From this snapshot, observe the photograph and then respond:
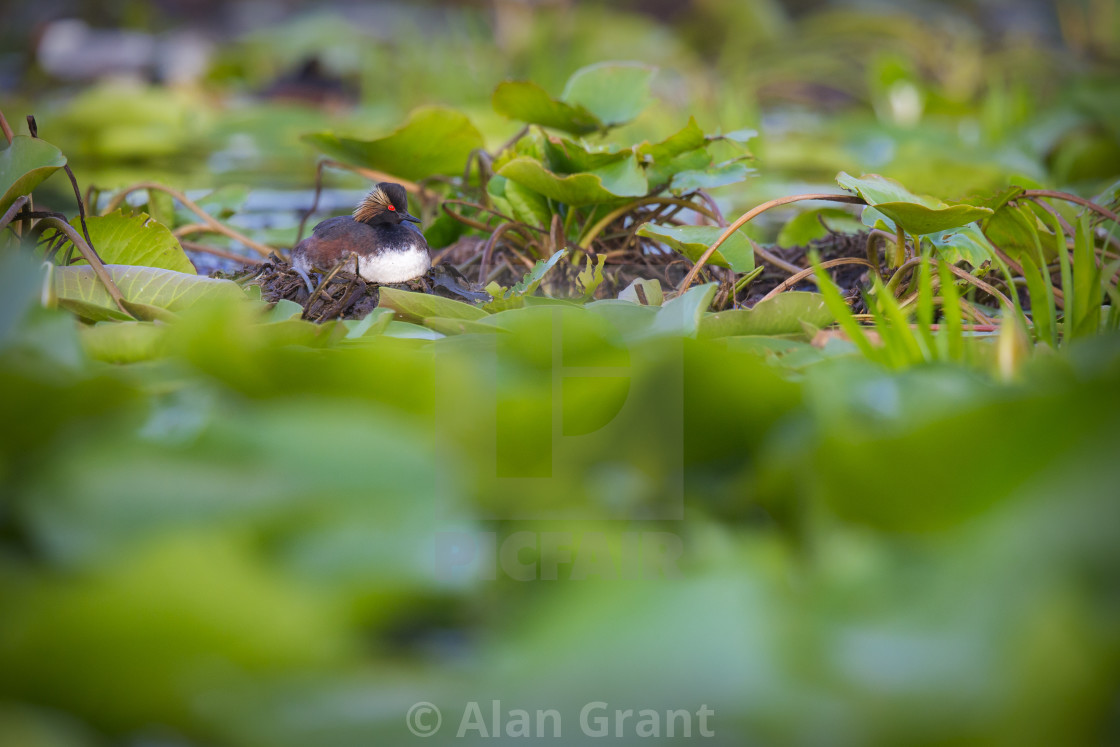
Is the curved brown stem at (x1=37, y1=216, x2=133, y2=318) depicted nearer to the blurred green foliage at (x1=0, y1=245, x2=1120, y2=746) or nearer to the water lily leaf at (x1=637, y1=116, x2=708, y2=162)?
the blurred green foliage at (x1=0, y1=245, x2=1120, y2=746)

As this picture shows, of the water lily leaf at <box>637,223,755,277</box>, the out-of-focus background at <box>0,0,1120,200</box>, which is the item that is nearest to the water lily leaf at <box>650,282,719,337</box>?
the water lily leaf at <box>637,223,755,277</box>

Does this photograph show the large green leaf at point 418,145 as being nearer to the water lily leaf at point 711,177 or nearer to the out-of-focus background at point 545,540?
the water lily leaf at point 711,177

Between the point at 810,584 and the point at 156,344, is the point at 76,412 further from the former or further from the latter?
the point at 810,584

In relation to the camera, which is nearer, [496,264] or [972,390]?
[972,390]

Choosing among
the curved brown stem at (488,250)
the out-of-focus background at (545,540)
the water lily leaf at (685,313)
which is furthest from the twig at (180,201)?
the water lily leaf at (685,313)

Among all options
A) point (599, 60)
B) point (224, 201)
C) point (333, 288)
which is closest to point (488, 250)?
point (333, 288)

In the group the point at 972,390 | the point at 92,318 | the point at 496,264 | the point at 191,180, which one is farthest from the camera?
the point at 191,180

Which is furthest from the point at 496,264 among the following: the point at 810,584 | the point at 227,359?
the point at 810,584
